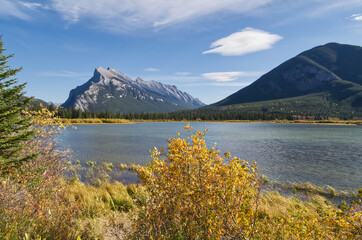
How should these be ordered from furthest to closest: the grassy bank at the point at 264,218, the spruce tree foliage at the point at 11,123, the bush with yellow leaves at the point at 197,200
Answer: the spruce tree foliage at the point at 11,123 < the bush with yellow leaves at the point at 197,200 < the grassy bank at the point at 264,218

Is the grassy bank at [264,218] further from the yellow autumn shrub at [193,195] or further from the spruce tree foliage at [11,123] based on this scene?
the spruce tree foliage at [11,123]

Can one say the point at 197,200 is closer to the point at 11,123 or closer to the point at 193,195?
the point at 193,195

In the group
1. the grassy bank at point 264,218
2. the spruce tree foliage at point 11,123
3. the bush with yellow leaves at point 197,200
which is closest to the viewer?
the grassy bank at point 264,218

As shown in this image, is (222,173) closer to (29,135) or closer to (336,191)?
(29,135)

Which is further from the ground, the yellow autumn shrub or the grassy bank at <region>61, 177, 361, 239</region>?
the yellow autumn shrub

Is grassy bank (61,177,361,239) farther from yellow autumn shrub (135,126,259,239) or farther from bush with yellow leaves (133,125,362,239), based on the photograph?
yellow autumn shrub (135,126,259,239)

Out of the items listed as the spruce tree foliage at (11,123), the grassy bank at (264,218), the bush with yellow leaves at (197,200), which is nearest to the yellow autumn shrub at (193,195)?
the bush with yellow leaves at (197,200)

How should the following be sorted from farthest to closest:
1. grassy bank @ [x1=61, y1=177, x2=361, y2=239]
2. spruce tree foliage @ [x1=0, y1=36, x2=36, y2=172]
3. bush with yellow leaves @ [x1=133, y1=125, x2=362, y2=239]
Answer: spruce tree foliage @ [x1=0, y1=36, x2=36, y2=172] < bush with yellow leaves @ [x1=133, y1=125, x2=362, y2=239] < grassy bank @ [x1=61, y1=177, x2=361, y2=239]

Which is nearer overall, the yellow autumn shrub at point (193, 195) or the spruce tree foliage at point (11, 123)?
the yellow autumn shrub at point (193, 195)

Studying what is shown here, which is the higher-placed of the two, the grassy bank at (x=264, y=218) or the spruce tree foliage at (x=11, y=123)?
the spruce tree foliage at (x=11, y=123)

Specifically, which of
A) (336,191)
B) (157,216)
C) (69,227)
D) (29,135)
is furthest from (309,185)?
(29,135)

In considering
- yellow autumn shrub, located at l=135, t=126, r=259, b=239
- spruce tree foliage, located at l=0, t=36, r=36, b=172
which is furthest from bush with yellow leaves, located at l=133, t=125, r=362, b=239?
spruce tree foliage, located at l=0, t=36, r=36, b=172

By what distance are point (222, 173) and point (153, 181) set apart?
1.79 m

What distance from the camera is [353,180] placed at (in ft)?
63.3
